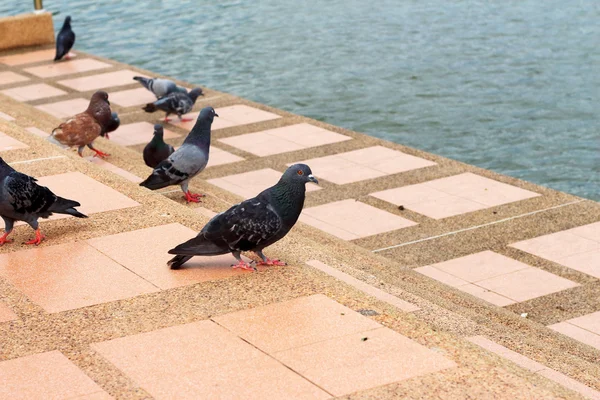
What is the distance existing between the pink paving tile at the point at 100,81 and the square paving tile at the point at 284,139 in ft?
14.4

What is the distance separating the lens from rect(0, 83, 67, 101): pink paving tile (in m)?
16.1

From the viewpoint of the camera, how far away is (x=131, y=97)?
16.1m

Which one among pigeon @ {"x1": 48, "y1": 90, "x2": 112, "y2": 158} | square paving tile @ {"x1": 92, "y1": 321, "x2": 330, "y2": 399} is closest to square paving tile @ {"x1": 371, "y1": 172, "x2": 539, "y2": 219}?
pigeon @ {"x1": 48, "y1": 90, "x2": 112, "y2": 158}

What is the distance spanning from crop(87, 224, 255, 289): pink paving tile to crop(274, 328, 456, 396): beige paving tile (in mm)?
1338

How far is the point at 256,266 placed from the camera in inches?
261

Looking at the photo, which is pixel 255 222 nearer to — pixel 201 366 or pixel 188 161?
pixel 201 366

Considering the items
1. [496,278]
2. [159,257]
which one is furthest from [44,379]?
[496,278]

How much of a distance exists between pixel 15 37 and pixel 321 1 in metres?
8.81

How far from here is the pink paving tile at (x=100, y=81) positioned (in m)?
16.8

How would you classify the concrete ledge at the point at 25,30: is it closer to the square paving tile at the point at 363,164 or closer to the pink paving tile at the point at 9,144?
the pink paving tile at the point at 9,144

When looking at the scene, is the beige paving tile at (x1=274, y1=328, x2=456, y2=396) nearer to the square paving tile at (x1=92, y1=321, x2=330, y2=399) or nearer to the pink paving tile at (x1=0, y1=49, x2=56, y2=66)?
the square paving tile at (x1=92, y1=321, x2=330, y2=399)

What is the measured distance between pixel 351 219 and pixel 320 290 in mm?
3890

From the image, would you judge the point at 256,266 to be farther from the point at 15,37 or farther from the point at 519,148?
the point at 15,37

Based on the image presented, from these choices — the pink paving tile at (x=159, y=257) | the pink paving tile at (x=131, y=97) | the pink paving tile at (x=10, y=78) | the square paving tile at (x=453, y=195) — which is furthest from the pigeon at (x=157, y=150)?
the pink paving tile at (x=10, y=78)
